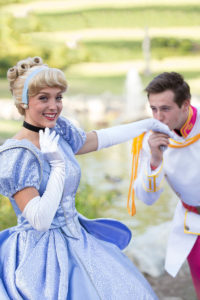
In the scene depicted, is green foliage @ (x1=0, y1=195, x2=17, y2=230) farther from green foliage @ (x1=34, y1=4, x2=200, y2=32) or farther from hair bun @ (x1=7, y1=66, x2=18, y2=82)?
green foliage @ (x1=34, y1=4, x2=200, y2=32)

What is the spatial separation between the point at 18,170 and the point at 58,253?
374mm

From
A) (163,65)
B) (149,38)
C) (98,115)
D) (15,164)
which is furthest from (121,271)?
(149,38)

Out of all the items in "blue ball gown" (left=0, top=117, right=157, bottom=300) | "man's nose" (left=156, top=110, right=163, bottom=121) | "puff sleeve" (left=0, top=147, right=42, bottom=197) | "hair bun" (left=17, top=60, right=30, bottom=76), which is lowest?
"blue ball gown" (left=0, top=117, right=157, bottom=300)

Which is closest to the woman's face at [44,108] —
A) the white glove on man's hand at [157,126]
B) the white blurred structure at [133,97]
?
the white glove on man's hand at [157,126]

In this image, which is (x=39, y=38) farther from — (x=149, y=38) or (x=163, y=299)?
(x=163, y=299)

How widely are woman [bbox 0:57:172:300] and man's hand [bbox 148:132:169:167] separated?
40 cm

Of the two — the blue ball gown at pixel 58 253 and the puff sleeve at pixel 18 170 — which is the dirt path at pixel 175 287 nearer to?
the blue ball gown at pixel 58 253

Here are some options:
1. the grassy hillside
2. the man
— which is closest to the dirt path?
the man

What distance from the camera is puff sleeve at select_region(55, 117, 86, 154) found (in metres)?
2.23

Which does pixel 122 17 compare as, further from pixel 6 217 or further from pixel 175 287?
pixel 175 287

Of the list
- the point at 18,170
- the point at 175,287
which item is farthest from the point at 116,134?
the point at 175,287

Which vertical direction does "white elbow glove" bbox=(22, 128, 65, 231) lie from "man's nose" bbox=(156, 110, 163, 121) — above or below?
below

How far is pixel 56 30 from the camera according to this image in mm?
19297

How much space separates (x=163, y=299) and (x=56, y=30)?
17.1 metres
